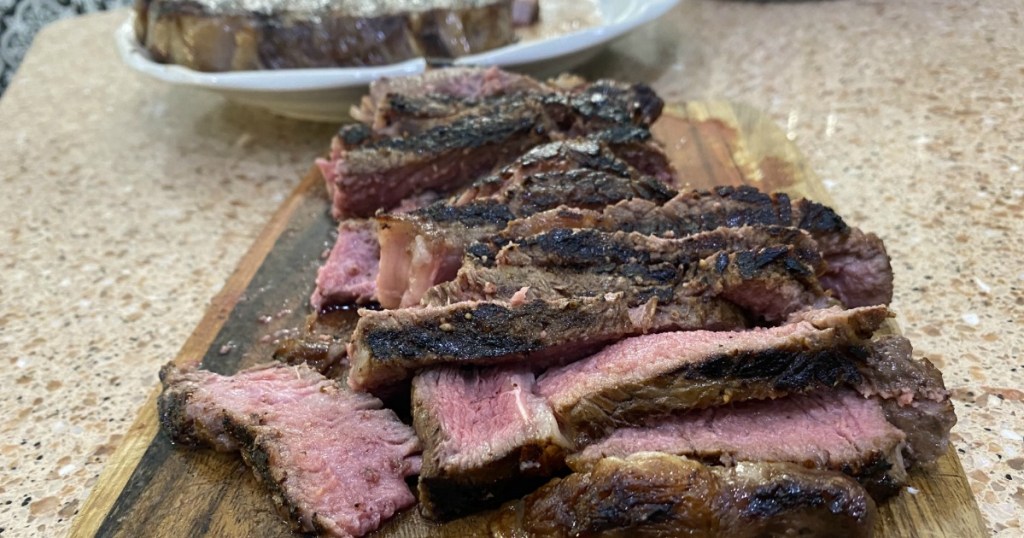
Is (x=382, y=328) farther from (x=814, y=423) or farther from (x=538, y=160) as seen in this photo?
(x=814, y=423)

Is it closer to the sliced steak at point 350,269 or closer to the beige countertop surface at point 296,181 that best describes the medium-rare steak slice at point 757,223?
the beige countertop surface at point 296,181

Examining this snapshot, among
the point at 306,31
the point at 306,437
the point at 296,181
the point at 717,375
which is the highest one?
the point at 306,31

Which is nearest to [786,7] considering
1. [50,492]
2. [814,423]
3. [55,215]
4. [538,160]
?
[538,160]

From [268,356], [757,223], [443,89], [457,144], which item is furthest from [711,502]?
[443,89]

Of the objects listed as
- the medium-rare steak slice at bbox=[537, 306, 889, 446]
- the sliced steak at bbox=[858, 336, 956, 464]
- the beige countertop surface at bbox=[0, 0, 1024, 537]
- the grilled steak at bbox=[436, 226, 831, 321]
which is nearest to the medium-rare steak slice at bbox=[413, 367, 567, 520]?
the medium-rare steak slice at bbox=[537, 306, 889, 446]

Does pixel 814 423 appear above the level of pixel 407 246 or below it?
below

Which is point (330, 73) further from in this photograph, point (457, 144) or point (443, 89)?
point (457, 144)
